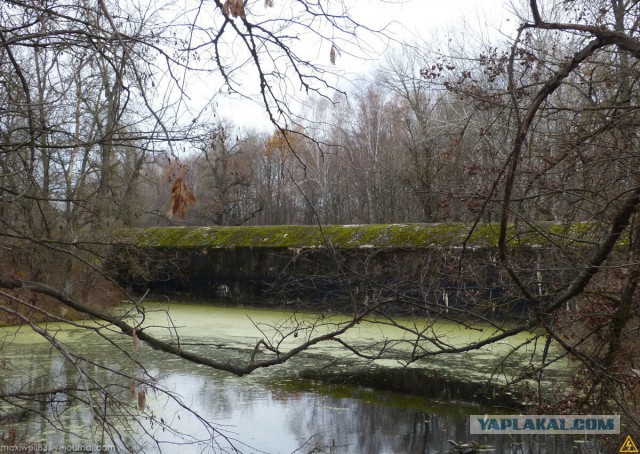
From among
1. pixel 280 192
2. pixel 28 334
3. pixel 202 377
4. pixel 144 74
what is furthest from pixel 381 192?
pixel 144 74

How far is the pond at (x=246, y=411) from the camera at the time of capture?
15.7 feet

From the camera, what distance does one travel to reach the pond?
15.7ft

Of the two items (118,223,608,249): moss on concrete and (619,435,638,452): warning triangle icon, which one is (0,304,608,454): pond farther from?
(118,223,608,249): moss on concrete

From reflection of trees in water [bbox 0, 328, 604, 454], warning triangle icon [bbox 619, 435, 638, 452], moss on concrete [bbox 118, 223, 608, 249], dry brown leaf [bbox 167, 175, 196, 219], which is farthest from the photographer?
moss on concrete [bbox 118, 223, 608, 249]

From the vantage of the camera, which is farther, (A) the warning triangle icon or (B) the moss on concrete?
(B) the moss on concrete

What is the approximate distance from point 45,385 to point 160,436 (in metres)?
1.58

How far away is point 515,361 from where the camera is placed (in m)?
7.26

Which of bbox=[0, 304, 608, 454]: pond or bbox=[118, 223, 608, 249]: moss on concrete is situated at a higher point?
bbox=[118, 223, 608, 249]: moss on concrete

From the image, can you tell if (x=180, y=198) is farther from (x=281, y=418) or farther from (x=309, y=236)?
(x=309, y=236)

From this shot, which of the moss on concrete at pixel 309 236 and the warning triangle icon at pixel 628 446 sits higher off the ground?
the moss on concrete at pixel 309 236

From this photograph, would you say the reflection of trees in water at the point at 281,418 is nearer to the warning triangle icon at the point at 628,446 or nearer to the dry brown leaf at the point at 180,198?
the warning triangle icon at the point at 628,446

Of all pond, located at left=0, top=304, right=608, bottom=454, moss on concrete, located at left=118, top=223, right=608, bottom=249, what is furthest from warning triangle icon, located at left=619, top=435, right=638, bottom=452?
moss on concrete, located at left=118, top=223, right=608, bottom=249

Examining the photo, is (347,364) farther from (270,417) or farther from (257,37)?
(257,37)

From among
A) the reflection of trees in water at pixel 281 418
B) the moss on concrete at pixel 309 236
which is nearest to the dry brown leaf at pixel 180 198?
the reflection of trees in water at pixel 281 418
